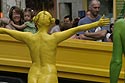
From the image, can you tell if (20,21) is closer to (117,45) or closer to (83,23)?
(83,23)

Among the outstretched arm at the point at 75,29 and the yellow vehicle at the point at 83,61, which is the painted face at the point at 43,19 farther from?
the yellow vehicle at the point at 83,61

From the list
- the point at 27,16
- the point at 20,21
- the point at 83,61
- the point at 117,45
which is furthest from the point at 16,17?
the point at 117,45

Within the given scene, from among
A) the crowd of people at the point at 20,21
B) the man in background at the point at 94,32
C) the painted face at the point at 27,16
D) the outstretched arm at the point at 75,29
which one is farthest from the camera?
the painted face at the point at 27,16

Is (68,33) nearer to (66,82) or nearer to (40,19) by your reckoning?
(40,19)

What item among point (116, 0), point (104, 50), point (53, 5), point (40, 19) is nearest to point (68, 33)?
point (40, 19)

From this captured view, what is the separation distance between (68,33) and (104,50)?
1.43 m

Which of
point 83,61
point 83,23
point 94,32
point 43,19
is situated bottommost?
point 83,61

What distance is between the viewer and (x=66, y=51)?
5789mm

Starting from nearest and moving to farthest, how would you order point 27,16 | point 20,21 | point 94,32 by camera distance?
point 94,32 < point 20,21 < point 27,16

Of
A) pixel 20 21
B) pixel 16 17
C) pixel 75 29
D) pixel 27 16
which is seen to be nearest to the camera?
pixel 75 29

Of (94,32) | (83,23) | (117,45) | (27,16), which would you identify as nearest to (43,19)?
(117,45)

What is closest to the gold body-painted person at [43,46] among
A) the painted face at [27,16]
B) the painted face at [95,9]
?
the painted face at [95,9]

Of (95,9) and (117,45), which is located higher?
(95,9)

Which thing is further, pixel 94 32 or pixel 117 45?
pixel 94 32
